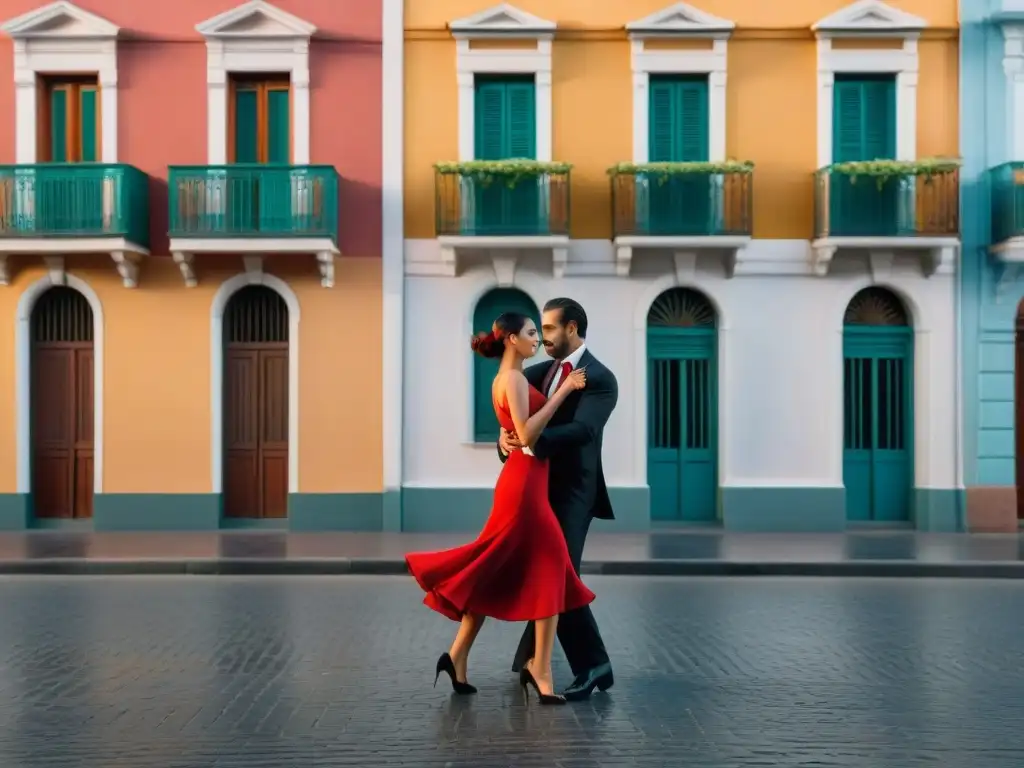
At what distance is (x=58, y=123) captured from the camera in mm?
17797

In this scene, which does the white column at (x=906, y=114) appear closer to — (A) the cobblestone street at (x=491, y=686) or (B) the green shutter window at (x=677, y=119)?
(B) the green shutter window at (x=677, y=119)

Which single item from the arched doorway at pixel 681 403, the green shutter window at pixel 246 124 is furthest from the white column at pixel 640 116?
the green shutter window at pixel 246 124

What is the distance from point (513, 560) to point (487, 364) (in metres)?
11.4

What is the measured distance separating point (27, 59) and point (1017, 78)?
14.0 meters

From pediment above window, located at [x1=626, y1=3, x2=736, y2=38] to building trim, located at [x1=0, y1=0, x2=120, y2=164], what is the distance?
24.2 ft

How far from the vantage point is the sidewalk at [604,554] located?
13242 mm

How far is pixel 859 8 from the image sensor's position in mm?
17344

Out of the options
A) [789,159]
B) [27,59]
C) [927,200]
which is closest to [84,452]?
[27,59]

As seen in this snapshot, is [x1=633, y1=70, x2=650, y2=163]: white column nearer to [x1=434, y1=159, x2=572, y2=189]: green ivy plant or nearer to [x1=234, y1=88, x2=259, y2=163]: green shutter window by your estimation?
[x1=434, y1=159, x2=572, y2=189]: green ivy plant

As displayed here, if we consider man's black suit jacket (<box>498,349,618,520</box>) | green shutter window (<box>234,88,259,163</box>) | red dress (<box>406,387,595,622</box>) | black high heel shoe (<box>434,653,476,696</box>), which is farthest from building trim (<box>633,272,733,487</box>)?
red dress (<box>406,387,595,622</box>)

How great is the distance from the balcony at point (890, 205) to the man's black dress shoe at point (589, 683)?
450 inches

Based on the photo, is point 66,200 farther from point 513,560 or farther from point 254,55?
point 513,560

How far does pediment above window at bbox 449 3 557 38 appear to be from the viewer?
17.3m

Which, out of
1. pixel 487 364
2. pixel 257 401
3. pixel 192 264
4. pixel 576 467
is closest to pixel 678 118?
pixel 487 364
